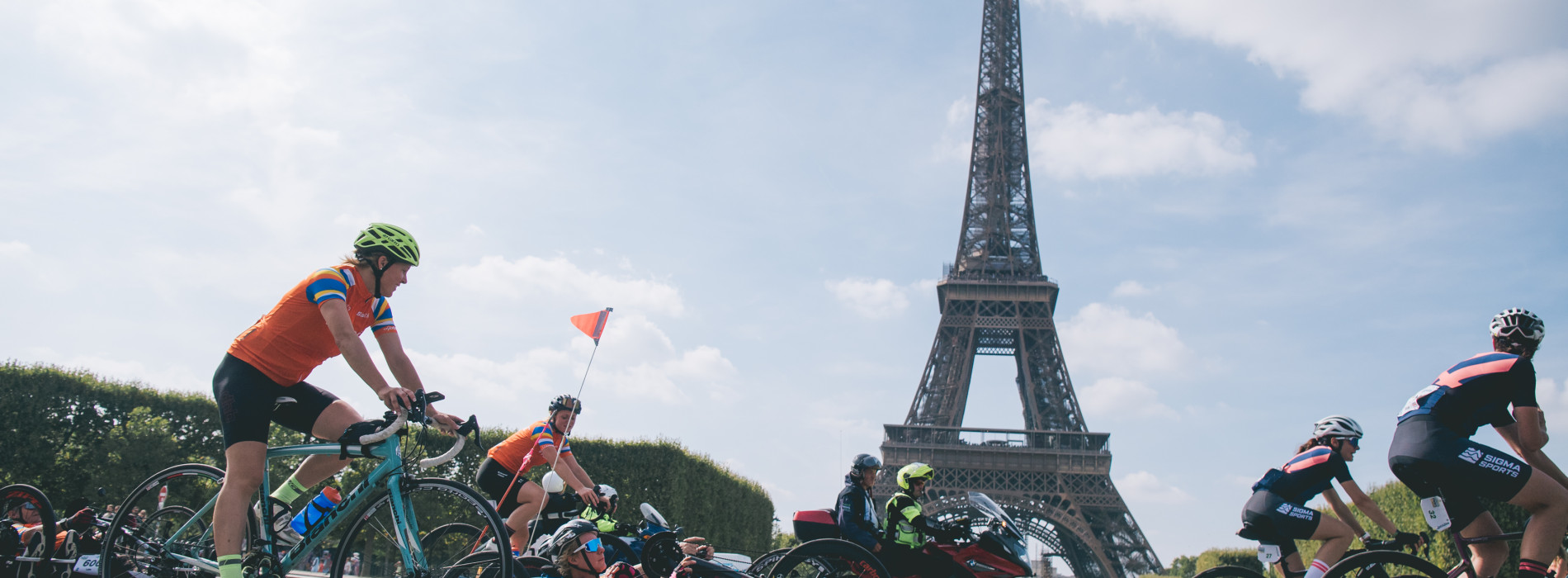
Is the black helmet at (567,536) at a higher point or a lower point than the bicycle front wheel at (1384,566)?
lower

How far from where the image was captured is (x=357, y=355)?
147 inches

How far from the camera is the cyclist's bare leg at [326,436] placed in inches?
166

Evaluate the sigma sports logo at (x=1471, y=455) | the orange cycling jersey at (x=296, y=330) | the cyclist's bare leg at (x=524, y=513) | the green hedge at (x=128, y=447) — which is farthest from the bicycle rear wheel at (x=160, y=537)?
the green hedge at (x=128, y=447)

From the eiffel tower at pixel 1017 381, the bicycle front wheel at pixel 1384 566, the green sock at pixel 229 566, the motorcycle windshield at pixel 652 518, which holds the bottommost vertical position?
the green sock at pixel 229 566

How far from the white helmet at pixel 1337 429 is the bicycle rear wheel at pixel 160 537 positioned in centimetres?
603

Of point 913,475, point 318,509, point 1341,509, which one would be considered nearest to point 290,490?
point 318,509

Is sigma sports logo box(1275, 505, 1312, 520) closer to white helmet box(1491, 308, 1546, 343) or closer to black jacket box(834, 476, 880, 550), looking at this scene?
white helmet box(1491, 308, 1546, 343)

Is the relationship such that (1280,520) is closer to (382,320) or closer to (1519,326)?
(1519,326)

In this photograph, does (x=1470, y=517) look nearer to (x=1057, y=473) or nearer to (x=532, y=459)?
(x=532, y=459)

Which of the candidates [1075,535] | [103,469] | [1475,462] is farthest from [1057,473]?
[1475,462]

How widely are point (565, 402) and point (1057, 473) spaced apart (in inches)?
1426

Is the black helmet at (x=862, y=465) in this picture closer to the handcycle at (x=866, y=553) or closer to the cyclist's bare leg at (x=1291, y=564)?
the handcycle at (x=866, y=553)

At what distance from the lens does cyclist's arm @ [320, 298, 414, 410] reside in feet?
12.3

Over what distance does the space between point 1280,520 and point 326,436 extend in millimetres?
5221
